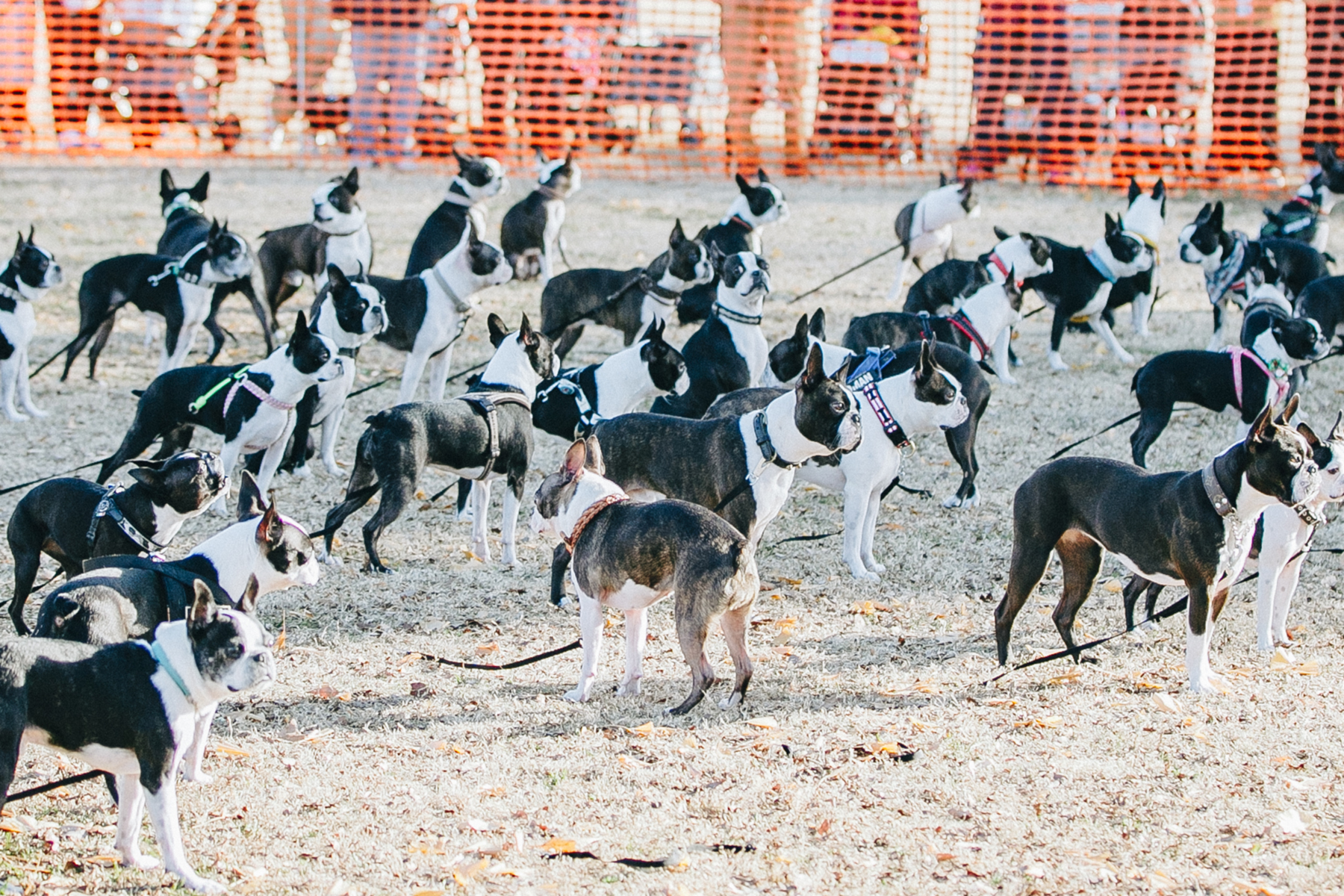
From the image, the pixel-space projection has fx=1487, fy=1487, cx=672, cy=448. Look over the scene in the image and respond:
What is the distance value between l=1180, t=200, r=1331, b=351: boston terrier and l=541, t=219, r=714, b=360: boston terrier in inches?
163

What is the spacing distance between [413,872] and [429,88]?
1713cm

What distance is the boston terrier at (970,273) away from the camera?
10.8m

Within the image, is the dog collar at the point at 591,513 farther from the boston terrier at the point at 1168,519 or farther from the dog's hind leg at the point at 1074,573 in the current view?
the dog's hind leg at the point at 1074,573

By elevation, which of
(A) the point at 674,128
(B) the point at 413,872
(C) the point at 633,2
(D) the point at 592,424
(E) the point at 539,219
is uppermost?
(C) the point at 633,2

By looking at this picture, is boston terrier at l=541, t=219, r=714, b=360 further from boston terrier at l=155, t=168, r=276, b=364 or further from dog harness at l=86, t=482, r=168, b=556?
dog harness at l=86, t=482, r=168, b=556

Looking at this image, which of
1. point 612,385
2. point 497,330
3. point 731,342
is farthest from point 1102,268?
point 497,330

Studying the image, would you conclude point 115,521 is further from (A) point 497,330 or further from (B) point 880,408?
(B) point 880,408

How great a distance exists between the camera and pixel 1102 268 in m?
11.3

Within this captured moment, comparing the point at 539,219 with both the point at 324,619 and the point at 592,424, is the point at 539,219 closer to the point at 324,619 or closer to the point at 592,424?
the point at 592,424

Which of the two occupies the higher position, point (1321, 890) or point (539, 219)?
point (539, 219)

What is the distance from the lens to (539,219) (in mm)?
12922

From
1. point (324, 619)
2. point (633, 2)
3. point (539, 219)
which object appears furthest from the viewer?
point (633, 2)

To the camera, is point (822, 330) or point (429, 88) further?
point (429, 88)

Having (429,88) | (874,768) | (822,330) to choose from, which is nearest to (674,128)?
(429,88)
